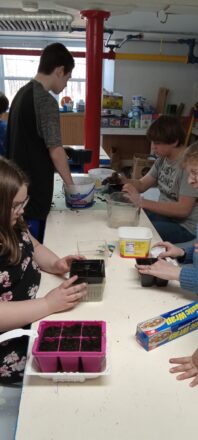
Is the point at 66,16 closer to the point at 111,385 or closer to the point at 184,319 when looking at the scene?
the point at 184,319

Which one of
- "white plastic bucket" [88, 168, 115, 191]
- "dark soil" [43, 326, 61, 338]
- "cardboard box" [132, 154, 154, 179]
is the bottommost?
"cardboard box" [132, 154, 154, 179]

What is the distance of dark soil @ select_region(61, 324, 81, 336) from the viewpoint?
Answer: 0.81 m

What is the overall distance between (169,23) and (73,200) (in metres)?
3.08

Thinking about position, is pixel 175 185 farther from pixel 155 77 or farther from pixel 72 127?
pixel 155 77

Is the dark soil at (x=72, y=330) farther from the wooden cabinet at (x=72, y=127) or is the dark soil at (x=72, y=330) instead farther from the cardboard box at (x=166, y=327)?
the wooden cabinet at (x=72, y=127)

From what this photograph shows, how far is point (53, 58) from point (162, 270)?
117cm

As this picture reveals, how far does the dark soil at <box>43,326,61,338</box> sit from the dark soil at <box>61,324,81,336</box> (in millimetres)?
14

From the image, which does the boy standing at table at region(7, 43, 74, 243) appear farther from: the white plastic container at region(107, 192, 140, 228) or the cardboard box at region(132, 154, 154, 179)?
the cardboard box at region(132, 154, 154, 179)

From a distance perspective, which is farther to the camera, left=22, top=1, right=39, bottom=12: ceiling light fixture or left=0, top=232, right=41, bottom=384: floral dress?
left=22, top=1, right=39, bottom=12: ceiling light fixture

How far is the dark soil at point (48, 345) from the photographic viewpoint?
760 mm

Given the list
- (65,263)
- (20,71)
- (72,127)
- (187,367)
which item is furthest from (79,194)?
(20,71)

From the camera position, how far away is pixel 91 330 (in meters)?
0.83

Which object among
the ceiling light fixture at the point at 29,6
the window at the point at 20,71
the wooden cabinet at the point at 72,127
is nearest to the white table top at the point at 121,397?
the ceiling light fixture at the point at 29,6

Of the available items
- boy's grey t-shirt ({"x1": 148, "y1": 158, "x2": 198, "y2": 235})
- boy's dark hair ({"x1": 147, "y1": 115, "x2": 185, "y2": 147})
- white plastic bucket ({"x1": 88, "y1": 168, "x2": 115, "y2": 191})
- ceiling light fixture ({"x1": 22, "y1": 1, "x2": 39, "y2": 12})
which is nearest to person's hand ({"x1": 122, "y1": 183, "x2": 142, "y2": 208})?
boy's grey t-shirt ({"x1": 148, "y1": 158, "x2": 198, "y2": 235})
